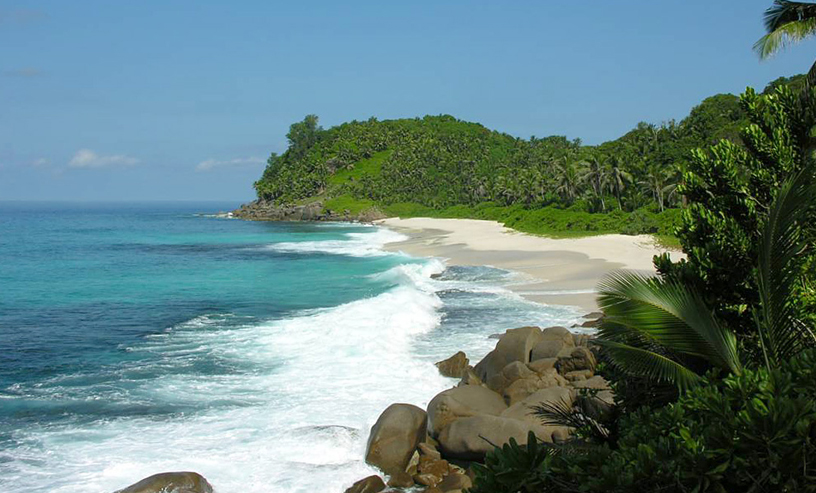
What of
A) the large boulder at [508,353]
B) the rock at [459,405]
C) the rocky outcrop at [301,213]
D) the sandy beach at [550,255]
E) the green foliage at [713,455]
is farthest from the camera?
the rocky outcrop at [301,213]

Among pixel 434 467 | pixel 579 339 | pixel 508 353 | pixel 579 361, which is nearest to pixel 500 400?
pixel 508 353

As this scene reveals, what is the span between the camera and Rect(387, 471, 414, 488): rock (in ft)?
36.7

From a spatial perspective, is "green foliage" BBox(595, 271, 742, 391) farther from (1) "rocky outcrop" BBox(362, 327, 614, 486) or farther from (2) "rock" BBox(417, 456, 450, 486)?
(2) "rock" BBox(417, 456, 450, 486)

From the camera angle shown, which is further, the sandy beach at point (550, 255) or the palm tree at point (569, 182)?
the palm tree at point (569, 182)

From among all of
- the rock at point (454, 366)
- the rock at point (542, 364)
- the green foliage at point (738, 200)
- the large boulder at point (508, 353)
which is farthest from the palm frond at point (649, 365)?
the rock at point (454, 366)

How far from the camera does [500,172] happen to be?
133250mm

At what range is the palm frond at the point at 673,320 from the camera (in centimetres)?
669

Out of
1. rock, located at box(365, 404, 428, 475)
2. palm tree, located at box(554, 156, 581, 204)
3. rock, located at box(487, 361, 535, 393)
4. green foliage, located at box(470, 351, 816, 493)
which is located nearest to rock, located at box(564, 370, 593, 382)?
rock, located at box(487, 361, 535, 393)

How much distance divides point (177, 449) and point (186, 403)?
2.94 metres

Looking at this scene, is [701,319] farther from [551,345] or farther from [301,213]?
[301,213]

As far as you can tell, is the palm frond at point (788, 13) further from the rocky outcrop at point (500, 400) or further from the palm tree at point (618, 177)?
the palm tree at point (618, 177)

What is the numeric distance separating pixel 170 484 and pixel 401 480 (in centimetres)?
391

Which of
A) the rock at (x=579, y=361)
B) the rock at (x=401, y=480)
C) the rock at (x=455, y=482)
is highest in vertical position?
the rock at (x=579, y=361)

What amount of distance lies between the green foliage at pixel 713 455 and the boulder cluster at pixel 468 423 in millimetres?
4666
